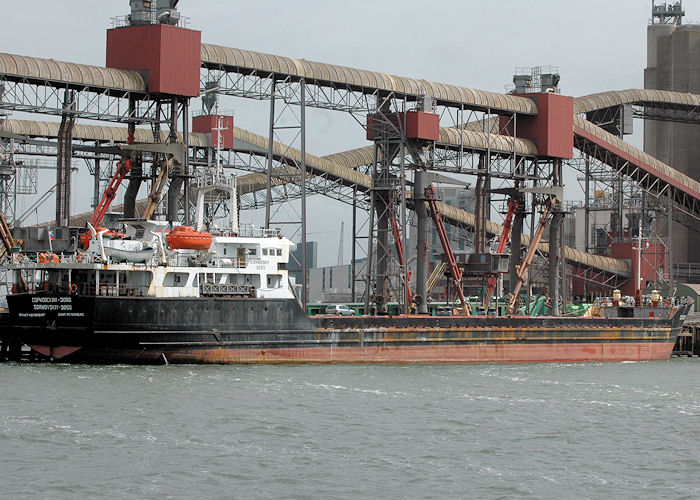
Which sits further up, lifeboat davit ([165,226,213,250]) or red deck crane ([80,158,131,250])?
red deck crane ([80,158,131,250])

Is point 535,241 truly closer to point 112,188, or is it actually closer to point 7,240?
point 112,188

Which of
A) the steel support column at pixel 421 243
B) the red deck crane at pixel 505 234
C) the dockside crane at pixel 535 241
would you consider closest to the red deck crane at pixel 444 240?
the steel support column at pixel 421 243

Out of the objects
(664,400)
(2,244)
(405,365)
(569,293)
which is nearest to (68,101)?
(2,244)

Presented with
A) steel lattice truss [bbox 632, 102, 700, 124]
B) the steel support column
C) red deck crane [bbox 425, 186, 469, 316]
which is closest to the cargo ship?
the steel support column

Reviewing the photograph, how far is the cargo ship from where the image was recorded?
5019 cm

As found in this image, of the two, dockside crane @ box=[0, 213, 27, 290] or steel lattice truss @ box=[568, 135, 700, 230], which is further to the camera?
steel lattice truss @ box=[568, 135, 700, 230]

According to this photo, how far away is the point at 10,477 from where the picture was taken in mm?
28109

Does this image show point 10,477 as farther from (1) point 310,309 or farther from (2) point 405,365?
(1) point 310,309

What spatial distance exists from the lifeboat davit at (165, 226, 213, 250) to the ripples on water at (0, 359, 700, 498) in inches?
226

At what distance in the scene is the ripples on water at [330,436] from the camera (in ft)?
93.1

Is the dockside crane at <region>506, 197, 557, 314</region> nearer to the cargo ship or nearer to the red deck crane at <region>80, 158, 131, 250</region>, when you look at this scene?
the cargo ship

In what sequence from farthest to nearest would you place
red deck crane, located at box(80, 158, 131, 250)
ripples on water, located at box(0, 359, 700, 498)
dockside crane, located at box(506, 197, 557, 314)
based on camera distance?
dockside crane, located at box(506, 197, 557, 314), red deck crane, located at box(80, 158, 131, 250), ripples on water, located at box(0, 359, 700, 498)

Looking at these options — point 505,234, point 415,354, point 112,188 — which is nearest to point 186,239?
point 112,188

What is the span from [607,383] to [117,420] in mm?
24036
